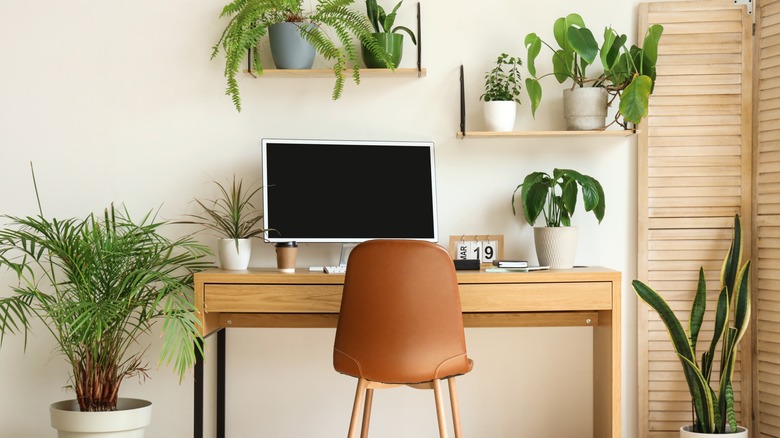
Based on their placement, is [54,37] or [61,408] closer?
[61,408]

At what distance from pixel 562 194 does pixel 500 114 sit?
40 centimetres

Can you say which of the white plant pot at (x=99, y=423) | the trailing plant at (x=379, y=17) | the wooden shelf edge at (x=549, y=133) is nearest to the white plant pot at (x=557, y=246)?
the wooden shelf edge at (x=549, y=133)

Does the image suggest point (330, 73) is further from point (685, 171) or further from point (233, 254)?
point (685, 171)

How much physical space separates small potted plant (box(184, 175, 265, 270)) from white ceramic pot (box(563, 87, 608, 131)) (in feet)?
4.24

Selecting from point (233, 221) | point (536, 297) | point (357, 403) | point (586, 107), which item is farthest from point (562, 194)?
point (233, 221)

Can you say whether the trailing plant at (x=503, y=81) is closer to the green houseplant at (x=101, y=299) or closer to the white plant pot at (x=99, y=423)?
the green houseplant at (x=101, y=299)

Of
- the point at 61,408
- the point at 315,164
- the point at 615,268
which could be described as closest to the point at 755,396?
the point at 615,268

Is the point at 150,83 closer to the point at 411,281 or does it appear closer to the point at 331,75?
the point at 331,75

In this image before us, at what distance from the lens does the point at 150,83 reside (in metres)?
3.35

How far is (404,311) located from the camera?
2.46 m

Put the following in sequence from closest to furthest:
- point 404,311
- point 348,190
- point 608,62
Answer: point 404,311, point 608,62, point 348,190

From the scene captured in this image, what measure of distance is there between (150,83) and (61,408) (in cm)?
133

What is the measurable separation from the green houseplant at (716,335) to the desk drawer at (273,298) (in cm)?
115

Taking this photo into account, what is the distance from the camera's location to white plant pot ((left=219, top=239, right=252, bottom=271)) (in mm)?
3049
